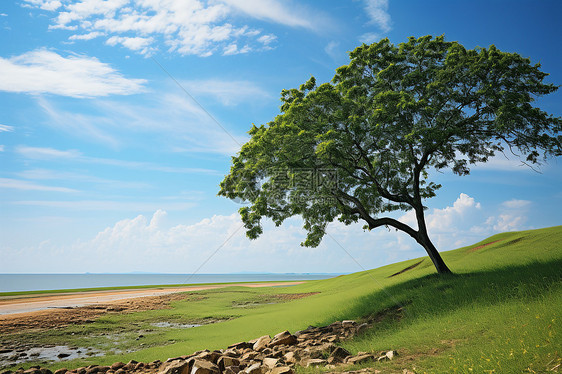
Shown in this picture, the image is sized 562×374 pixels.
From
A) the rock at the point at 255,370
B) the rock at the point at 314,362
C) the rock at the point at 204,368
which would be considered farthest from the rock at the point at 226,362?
the rock at the point at 314,362

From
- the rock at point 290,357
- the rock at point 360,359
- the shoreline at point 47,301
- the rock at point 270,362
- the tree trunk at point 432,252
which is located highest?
the tree trunk at point 432,252

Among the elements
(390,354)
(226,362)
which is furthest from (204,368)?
(390,354)

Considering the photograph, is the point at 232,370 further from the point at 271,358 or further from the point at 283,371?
the point at 283,371

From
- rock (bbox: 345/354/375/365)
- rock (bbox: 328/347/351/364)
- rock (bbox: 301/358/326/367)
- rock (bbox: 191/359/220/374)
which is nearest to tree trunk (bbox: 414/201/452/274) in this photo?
rock (bbox: 328/347/351/364)

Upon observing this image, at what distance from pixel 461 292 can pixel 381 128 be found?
29.0ft

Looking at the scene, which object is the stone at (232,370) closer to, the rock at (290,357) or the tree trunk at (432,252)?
the rock at (290,357)

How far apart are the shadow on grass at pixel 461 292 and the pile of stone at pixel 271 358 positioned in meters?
2.60

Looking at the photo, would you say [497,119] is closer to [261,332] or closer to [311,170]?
[311,170]

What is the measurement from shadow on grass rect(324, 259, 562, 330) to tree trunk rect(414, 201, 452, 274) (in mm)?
727

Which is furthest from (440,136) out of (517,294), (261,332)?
(261,332)

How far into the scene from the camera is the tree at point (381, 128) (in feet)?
56.3

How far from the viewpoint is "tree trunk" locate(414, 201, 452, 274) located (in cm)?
1904

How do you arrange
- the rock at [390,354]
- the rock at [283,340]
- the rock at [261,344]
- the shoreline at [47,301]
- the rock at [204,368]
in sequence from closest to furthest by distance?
the rock at [204,368], the rock at [390,354], the rock at [261,344], the rock at [283,340], the shoreline at [47,301]

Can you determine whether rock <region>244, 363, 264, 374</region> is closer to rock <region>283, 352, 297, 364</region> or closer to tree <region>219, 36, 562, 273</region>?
rock <region>283, 352, 297, 364</region>
